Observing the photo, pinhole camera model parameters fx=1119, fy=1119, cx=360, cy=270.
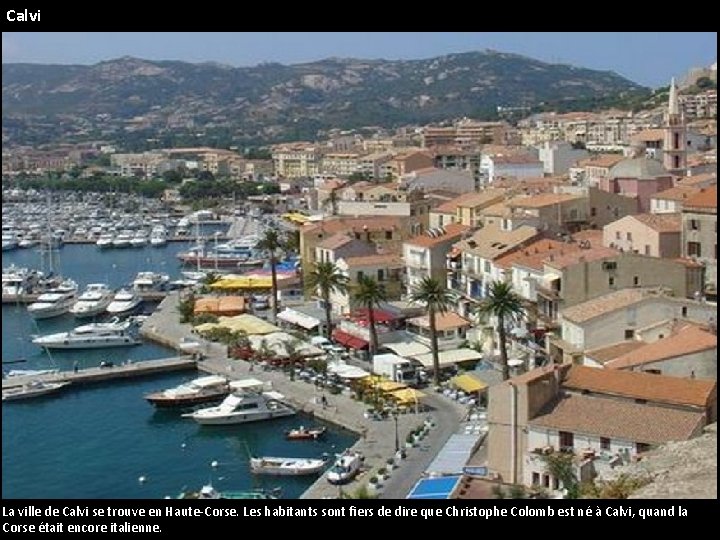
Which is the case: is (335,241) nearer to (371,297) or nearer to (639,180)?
(371,297)

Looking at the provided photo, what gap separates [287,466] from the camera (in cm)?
1419

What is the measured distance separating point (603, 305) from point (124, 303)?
611 inches

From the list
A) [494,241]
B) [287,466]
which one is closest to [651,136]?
[494,241]

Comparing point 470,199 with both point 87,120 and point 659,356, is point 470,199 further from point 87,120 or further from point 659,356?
point 87,120

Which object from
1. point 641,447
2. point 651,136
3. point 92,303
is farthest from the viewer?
point 651,136

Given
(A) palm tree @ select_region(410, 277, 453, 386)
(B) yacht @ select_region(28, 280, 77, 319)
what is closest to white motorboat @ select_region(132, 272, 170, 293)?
(B) yacht @ select_region(28, 280, 77, 319)

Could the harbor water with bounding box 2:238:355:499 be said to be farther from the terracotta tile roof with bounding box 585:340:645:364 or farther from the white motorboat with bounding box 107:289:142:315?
the white motorboat with bounding box 107:289:142:315

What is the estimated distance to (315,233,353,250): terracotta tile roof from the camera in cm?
2445

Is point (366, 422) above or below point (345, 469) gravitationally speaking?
below

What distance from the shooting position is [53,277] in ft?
106

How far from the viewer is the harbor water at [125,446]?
14.2 metres

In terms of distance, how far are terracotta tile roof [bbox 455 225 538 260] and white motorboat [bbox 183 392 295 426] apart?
5297 mm
